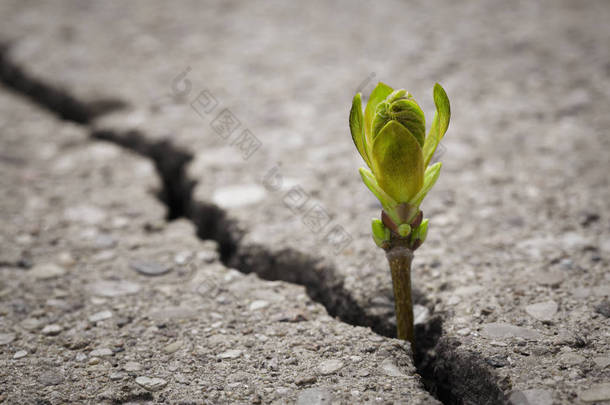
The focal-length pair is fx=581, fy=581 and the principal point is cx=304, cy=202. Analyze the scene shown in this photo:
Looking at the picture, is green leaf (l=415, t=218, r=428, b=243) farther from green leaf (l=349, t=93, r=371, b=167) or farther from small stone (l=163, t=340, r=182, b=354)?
small stone (l=163, t=340, r=182, b=354)

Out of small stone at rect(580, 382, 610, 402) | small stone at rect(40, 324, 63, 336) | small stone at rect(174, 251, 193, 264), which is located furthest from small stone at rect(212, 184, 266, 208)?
small stone at rect(580, 382, 610, 402)

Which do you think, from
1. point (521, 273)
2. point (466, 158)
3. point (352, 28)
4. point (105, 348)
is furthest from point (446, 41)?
point (105, 348)

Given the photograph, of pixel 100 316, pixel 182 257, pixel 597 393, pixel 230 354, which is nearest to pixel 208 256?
pixel 182 257

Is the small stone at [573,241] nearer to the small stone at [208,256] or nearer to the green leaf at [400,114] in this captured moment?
the green leaf at [400,114]

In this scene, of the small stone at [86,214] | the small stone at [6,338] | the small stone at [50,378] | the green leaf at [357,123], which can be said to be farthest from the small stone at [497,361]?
the small stone at [86,214]

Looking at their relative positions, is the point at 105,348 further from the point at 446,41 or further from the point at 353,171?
the point at 446,41
